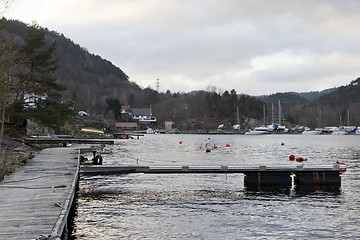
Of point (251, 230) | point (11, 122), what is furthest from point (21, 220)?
point (11, 122)

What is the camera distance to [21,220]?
1235 cm

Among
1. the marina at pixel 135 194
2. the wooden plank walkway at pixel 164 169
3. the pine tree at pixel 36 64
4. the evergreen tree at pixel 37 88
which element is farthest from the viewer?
the pine tree at pixel 36 64

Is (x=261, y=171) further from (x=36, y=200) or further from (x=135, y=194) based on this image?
(x=36, y=200)

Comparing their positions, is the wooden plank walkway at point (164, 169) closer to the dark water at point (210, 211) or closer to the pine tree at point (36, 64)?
the dark water at point (210, 211)

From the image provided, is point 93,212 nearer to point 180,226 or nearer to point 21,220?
point 180,226

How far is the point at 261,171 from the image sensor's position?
1066 inches

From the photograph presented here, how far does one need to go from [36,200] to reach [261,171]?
16865mm

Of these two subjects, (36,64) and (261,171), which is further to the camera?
(36,64)

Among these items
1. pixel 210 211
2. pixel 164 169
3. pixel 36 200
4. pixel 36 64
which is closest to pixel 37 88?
pixel 36 64

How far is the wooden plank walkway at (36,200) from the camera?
11.4 metres

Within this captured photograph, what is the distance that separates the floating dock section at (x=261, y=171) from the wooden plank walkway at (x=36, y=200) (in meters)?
3.21

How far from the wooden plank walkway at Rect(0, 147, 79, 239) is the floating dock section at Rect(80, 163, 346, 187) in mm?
3206

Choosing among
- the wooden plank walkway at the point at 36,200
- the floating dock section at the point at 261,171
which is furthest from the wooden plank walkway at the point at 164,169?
the wooden plank walkway at the point at 36,200

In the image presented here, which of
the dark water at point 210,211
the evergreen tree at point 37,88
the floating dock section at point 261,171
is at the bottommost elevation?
the dark water at point 210,211
